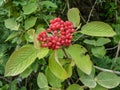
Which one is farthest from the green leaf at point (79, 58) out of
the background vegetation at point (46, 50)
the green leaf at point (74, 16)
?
the green leaf at point (74, 16)

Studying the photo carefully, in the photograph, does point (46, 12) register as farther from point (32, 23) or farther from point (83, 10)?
point (83, 10)

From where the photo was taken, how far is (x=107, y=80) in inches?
40.0

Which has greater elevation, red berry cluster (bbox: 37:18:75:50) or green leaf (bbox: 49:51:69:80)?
red berry cluster (bbox: 37:18:75:50)

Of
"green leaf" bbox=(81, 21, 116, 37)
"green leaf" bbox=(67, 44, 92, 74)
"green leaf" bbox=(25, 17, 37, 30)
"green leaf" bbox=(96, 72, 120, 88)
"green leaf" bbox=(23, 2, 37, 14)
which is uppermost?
"green leaf" bbox=(23, 2, 37, 14)

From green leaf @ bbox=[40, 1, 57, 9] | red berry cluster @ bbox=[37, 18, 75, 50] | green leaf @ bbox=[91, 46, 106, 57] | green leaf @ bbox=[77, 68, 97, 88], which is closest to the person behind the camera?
red berry cluster @ bbox=[37, 18, 75, 50]

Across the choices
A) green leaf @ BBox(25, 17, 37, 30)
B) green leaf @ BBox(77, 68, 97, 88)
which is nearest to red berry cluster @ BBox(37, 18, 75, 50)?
green leaf @ BBox(77, 68, 97, 88)

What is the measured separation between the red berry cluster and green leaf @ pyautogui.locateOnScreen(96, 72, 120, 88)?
0.21 metres

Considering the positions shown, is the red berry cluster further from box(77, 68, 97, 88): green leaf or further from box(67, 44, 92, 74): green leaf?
box(77, 68, 97, 88): green leaf

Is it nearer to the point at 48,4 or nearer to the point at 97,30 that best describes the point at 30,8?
the point at 48,4

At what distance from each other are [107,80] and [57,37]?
0.87 ft

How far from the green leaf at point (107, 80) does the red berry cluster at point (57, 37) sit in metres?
0.21

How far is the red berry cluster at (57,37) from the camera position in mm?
875

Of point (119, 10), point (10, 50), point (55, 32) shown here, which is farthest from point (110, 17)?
point (55, 32)

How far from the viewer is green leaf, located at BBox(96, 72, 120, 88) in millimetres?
1007
